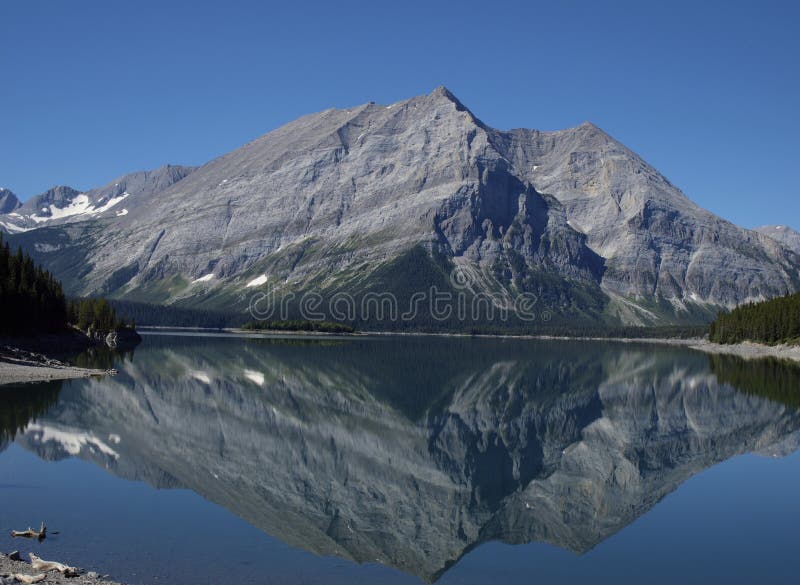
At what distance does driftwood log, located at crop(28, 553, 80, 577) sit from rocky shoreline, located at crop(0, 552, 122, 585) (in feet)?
0.32

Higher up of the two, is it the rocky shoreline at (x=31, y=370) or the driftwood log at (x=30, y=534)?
the rocky shoreline at (x=31, y=370)

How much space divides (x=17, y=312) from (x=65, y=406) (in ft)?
165

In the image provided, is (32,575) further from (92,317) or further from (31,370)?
(92,317)

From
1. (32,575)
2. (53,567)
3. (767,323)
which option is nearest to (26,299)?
(53,567)

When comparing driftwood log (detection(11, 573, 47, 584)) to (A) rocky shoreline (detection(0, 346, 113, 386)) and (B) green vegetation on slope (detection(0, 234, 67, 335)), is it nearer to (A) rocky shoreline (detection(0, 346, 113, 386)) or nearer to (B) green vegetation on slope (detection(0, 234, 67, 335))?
(A) rocky shoreline (detection(0, 346, 113, 386))

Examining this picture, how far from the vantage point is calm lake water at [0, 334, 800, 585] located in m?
26.5

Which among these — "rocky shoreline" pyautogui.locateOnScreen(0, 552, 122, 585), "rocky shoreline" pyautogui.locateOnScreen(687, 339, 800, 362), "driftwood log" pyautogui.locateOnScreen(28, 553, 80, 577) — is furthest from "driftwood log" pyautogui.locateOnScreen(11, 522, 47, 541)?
"rocky shoreline" pyautogui.locateOnScreen(687, 339, 800, 362)

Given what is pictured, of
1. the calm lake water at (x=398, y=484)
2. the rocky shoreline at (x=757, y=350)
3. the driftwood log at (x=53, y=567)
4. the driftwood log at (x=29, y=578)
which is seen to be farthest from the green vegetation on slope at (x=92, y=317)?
the driftwood log at (x=29, y=578)

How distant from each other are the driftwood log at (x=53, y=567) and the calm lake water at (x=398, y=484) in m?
1.77

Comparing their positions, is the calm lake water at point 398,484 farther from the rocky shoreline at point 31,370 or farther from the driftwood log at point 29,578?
the rocky shoreline at point 31,370

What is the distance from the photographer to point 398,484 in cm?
3922

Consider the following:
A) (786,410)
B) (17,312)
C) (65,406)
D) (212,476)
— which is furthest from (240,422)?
(17,312)

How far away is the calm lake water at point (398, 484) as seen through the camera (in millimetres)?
26469

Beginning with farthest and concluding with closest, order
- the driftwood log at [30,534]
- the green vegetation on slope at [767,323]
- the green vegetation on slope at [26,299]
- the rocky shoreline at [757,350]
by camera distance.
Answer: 1. the green vegetation on slope at [767,323]
2. the rocky shoreline at [757,350]
3. the green vegetation on slope at [26,299]
4. the driftwood log at [30,534]
